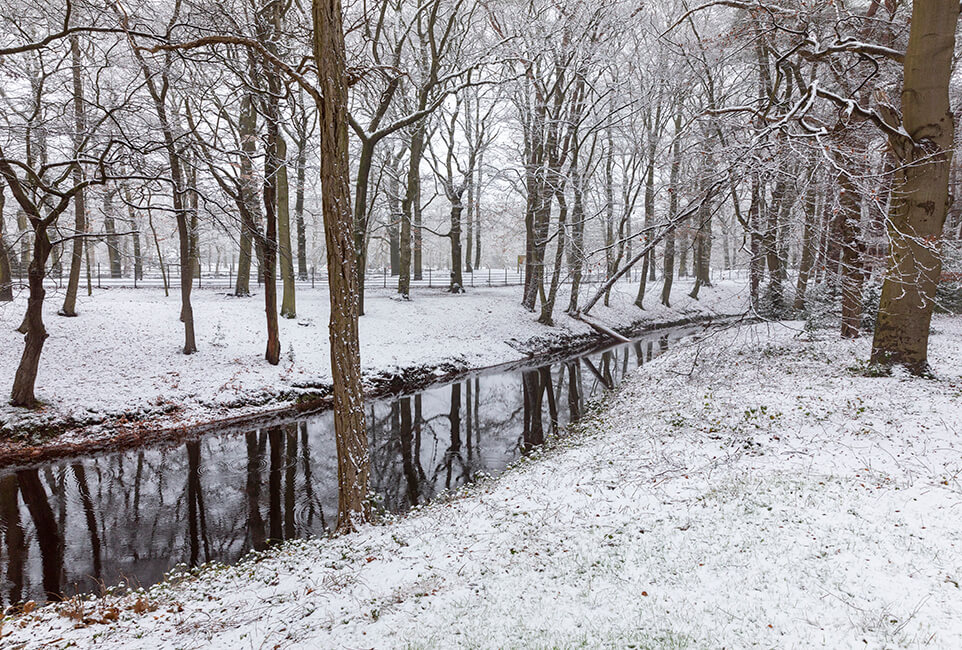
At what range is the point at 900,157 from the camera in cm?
816

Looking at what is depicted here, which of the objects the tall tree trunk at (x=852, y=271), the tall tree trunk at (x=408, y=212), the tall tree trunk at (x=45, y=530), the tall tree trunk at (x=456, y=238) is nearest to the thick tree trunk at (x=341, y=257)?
the tall tree trunk at (x=45, y=530)

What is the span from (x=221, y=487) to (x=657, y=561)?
798 centimetres

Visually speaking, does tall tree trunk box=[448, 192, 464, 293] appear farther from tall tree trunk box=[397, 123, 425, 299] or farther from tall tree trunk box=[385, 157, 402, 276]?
tall tree trunk box=[385, 157, 402, 276]

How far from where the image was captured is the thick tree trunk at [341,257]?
5.87 meters

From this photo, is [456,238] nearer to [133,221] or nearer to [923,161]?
[133,221]

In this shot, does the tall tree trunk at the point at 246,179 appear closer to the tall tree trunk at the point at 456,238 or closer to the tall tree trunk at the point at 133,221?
the tall tree trunk at the point at 133,221

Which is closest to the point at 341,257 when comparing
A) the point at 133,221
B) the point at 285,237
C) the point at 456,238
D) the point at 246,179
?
the point at 246,179

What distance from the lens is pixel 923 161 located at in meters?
7.69

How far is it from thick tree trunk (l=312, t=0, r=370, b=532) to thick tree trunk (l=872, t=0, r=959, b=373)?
8.54 meters

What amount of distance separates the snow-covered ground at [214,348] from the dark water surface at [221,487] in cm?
159

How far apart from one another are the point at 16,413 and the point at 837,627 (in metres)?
14.2

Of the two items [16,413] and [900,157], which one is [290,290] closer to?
[16,413]

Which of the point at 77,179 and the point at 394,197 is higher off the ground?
the point at 394,197

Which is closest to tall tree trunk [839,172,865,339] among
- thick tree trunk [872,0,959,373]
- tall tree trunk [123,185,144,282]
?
thick tree trunk [872,0,959,373]
